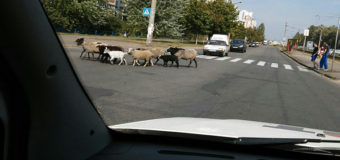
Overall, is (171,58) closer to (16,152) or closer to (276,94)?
(276,94)

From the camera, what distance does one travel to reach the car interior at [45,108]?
1.40 metres

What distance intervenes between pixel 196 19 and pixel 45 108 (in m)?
54.0

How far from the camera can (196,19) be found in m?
54.5

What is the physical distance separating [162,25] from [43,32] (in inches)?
1674

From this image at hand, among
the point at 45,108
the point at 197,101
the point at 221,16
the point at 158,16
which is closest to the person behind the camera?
the point at 45,108

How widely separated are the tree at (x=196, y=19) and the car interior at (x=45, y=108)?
52363 mm

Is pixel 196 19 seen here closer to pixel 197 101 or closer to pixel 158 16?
pixel 158 16

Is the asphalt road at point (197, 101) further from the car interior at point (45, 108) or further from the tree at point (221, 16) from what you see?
the tree at point (221, 16)

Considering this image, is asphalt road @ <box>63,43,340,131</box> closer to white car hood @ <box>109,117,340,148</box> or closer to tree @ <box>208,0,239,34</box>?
white car hood @ <box>109,117,340,148</box>

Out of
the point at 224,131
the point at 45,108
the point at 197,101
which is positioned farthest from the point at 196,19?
the point at 45,108

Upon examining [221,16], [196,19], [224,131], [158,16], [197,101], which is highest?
[221,16]

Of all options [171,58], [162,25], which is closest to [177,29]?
[162,25]

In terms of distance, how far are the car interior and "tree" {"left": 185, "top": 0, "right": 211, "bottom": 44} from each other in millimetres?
52363

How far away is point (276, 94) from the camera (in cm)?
976
